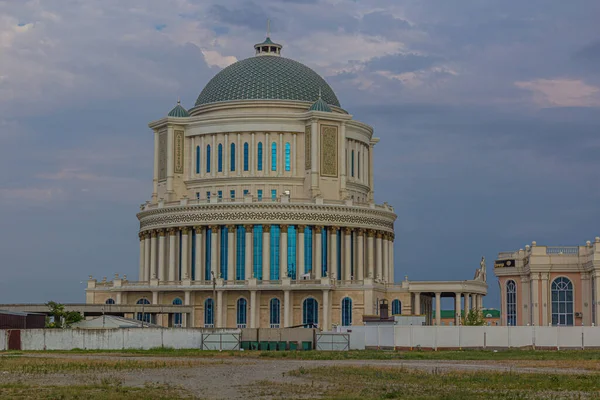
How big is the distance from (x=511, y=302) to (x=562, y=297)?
5.59 metres

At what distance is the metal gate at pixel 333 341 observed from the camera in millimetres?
90000

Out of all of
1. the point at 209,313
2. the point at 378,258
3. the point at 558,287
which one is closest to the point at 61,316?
the point at 209,313

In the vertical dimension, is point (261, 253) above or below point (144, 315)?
above

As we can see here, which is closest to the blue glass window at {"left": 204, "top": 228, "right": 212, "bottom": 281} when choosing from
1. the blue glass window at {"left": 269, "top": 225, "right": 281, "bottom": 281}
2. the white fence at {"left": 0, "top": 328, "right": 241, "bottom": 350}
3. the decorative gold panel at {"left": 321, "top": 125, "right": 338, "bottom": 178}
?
the blue glass window at {"left": 269, "top": 225, "right": 281, "bottom": 281}

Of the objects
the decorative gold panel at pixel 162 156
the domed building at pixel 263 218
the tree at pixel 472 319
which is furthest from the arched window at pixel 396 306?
the decorative gold panel at pixel 162 156

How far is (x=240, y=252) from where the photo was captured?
4958 inches

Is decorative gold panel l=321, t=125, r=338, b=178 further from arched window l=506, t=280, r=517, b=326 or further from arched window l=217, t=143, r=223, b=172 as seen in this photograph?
arched window l=506, t=280, r=517, b=326

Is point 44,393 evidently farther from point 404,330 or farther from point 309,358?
point 404,330

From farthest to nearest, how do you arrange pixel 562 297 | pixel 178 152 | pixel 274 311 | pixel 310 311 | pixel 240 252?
1. pixel 178 152
2. pixel 240 252
3. pixel 274 311
4. pixel 310 311
5. pixel 562 297

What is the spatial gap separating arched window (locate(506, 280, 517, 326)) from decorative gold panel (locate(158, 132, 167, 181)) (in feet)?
141

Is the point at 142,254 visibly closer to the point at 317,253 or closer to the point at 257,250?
the point at 257,250

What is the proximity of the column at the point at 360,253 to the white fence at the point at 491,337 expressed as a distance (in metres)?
38.5

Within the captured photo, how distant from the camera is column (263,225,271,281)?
124 m

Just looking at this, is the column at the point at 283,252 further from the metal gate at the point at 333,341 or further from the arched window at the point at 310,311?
the metal gate at the point at 333,341
